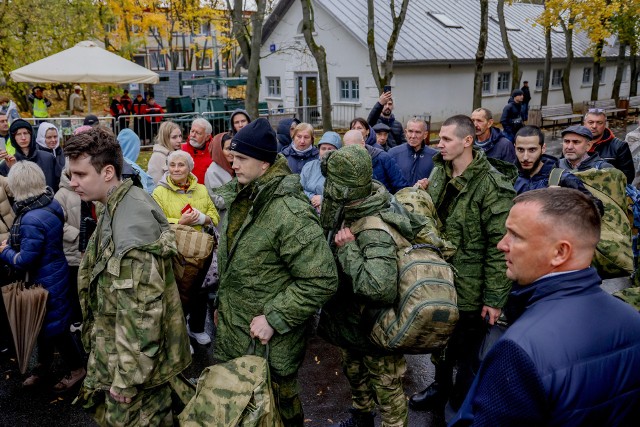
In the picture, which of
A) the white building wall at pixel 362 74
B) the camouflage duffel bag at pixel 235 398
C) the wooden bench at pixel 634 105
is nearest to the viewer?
the camouflage duffel bag at pixel 235 398

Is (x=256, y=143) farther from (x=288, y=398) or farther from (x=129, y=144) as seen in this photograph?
(x=129, y=144)

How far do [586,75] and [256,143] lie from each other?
37.4m

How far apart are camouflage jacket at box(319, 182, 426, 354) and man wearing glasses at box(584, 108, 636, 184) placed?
379 cm

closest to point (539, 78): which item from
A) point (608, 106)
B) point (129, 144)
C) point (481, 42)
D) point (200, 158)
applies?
A: point (608, 106)

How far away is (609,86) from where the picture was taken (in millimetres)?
36781

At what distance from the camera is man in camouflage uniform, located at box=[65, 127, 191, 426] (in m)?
2.79

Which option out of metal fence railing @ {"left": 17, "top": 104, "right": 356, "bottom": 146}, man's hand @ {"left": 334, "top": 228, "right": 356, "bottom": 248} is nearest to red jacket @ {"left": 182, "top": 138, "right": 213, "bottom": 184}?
man's hand @ {"left": 334, "top": 228, "right": 356, "bottom": 248}

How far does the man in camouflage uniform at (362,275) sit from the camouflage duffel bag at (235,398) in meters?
0.72

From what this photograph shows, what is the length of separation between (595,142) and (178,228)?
478cm

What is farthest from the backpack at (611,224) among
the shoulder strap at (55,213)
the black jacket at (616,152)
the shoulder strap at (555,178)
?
the shoulder strap at (55,213)

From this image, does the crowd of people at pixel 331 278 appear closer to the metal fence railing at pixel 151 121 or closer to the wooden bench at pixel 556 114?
the metal fence railing at pixel 151 121

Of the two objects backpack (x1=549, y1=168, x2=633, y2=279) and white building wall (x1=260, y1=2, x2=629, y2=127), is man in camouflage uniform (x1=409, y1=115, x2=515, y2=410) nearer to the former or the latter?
backpack (x1=549, y1=168, x2=633, y2=279)

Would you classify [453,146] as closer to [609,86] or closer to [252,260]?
[252,260]

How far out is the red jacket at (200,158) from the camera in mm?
6672
